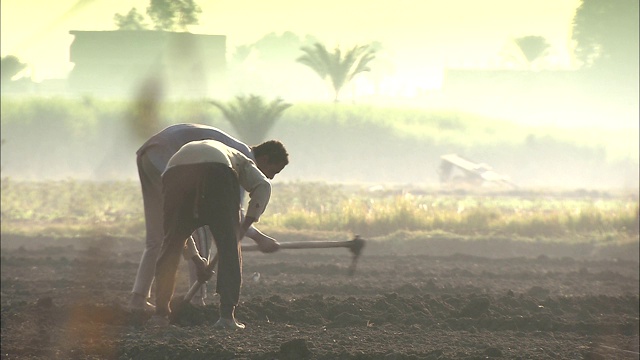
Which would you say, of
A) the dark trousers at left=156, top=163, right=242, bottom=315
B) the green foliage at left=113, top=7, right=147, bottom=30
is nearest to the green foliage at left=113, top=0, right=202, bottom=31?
the green foliage at left=113, top=7, right=147, bottom=30

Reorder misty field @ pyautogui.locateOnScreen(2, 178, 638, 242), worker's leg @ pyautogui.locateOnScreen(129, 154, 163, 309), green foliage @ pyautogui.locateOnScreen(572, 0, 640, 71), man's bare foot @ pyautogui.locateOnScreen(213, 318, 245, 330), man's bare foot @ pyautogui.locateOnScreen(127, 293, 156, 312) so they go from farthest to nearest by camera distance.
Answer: green foliage @ pyautogui.locateOnScreen(572, 0, 640, 71) → misty field @ pyautogui.locateOnScreen(2, 178, 638, 242) → man's bare foot @ pyautogui.locateOnScreen(127, 293, 156, 312) → worker's leg @ pyautogui.locateOnScreen(129, 154, 163, 309) → man's bare foot @ pyautogui.locateOnScreen(213, 318, 245, 330)

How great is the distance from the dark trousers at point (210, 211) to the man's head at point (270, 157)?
0.38 metres

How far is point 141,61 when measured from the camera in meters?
61.7

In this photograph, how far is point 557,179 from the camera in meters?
57.9

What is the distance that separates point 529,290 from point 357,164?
39.2m

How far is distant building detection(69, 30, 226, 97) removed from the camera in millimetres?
56812

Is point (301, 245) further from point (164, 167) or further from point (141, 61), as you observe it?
point (141, 61)

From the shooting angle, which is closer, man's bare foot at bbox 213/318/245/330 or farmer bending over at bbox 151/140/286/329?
farmer bending over at bbox 151/140/286/329

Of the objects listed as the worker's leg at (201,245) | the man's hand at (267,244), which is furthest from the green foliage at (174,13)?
the man's hand at (267,244)

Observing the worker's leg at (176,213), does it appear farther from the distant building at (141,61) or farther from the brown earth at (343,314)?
the distant building at (141,61)

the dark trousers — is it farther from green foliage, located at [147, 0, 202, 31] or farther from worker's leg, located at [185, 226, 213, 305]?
green foliage, located at [147, 0, 202, 31]

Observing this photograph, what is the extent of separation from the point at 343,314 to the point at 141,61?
5327cm

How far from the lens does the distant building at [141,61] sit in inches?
2237

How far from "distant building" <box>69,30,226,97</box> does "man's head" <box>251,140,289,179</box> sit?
46.6 meters
